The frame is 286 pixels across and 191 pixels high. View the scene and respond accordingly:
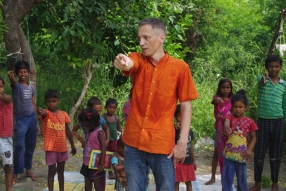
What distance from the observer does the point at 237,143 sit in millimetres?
4199

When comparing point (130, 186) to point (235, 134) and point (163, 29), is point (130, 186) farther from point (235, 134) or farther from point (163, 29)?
point (235, 134)

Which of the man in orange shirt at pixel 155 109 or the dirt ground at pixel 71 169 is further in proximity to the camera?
the dirt ground at pixel 71 169

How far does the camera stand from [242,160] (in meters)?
4.16

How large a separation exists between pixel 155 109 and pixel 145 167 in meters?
0.45

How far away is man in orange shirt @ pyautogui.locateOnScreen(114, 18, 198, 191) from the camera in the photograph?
9.19 ft

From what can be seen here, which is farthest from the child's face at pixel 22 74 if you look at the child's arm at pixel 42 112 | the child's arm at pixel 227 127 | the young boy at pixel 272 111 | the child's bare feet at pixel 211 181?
the young boy at pixel 272 111

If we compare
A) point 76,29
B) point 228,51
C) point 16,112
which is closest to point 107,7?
point 76,29

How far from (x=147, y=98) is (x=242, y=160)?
1.80 meters

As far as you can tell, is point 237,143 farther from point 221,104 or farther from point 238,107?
point 221,104

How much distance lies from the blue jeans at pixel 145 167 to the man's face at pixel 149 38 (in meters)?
0.72

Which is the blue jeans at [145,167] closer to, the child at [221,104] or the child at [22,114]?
the child at [221,104]

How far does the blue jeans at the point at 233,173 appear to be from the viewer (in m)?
4.21

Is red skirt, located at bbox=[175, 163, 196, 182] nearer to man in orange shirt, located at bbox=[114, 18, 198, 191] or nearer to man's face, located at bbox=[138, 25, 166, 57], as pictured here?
man in orange shirt, located at bbox=[114, 18, 198, 191]

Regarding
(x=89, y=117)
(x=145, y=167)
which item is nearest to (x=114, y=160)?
(x=89, y=117)
